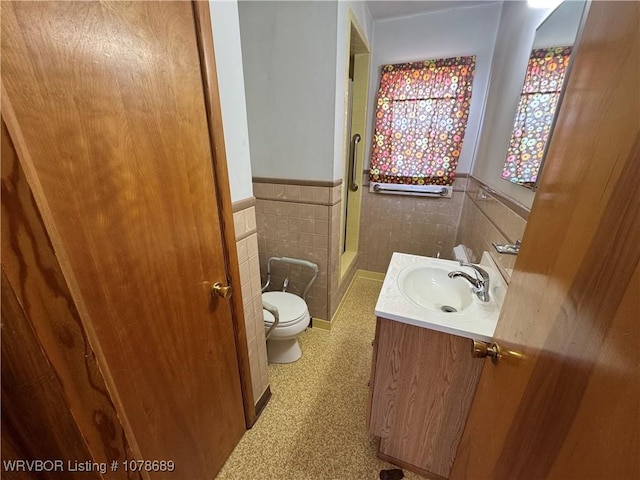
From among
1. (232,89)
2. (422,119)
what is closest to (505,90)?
(422,119)

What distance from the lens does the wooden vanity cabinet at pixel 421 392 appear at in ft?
2.84

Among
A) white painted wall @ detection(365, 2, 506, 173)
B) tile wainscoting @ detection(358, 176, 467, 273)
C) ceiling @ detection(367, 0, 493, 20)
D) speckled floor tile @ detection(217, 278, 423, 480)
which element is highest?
ceiling @ detection(367, 0, 493, 20)

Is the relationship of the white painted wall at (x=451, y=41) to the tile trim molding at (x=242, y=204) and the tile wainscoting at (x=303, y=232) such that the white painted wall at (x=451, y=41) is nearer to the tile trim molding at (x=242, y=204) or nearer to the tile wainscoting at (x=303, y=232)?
the tile wainscoting at (x=303, y=232)

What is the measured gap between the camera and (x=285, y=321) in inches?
61.1

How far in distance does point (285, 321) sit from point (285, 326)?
0.10ft

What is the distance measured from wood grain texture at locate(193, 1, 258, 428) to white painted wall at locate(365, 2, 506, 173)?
1.90 meters

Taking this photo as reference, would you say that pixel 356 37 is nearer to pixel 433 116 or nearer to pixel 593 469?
pixel 433 116

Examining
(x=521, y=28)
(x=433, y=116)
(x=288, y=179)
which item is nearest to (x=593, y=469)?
(x=288, y=179)

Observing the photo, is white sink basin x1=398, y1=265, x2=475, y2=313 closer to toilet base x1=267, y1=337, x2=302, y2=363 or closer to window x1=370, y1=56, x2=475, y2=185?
toilet base x1=267, y1=337, x2=302, y2=363

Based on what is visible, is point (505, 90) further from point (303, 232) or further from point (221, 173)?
point (221, 173)

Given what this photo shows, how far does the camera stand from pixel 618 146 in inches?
13.3

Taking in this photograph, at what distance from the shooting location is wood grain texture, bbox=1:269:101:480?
387 mm

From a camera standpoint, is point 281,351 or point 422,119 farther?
point 422,119

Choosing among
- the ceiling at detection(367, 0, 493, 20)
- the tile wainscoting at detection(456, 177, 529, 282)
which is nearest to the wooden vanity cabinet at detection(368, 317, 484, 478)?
the tile wainscoting at detection(456, 177, 529, 282)
